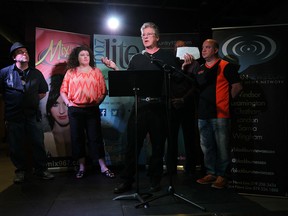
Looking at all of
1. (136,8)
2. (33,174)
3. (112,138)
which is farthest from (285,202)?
(136,8)

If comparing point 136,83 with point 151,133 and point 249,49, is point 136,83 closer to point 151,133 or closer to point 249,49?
point 151,133

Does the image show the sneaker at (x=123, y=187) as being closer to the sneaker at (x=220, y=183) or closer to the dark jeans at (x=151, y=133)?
the dark jeans at (x=151, y=133)

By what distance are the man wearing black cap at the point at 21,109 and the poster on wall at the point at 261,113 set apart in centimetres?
268

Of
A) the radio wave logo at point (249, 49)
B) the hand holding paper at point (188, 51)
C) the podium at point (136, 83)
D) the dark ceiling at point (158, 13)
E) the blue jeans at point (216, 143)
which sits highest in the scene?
the dark ceiling at point (158, 13)

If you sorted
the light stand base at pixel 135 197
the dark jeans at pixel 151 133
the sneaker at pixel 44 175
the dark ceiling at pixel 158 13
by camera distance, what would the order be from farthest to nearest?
the dark ceiling at pixel 158 13 → the sneaker at pixel 44 175 → the dark jeans at pixel 151 133 → the light stand base at pixel 135 197

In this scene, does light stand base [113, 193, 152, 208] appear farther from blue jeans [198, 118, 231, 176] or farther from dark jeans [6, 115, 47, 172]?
dark jeans [6, 115, 47, 172]

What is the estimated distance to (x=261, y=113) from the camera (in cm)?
360

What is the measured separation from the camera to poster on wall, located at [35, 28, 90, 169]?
4.59 m

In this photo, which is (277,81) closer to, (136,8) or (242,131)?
(242,131)

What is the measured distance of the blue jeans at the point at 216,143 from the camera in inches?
143

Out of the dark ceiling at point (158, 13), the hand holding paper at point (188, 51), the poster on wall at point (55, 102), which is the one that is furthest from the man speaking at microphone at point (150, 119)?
the dark ceiling at point (158, 13)

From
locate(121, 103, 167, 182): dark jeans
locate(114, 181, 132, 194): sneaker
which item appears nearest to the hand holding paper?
locate(121, 103, 167, 182): dark jeans

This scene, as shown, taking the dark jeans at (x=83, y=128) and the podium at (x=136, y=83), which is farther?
the dark jeans at (x=83, y=128)

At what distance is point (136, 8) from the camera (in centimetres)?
653
